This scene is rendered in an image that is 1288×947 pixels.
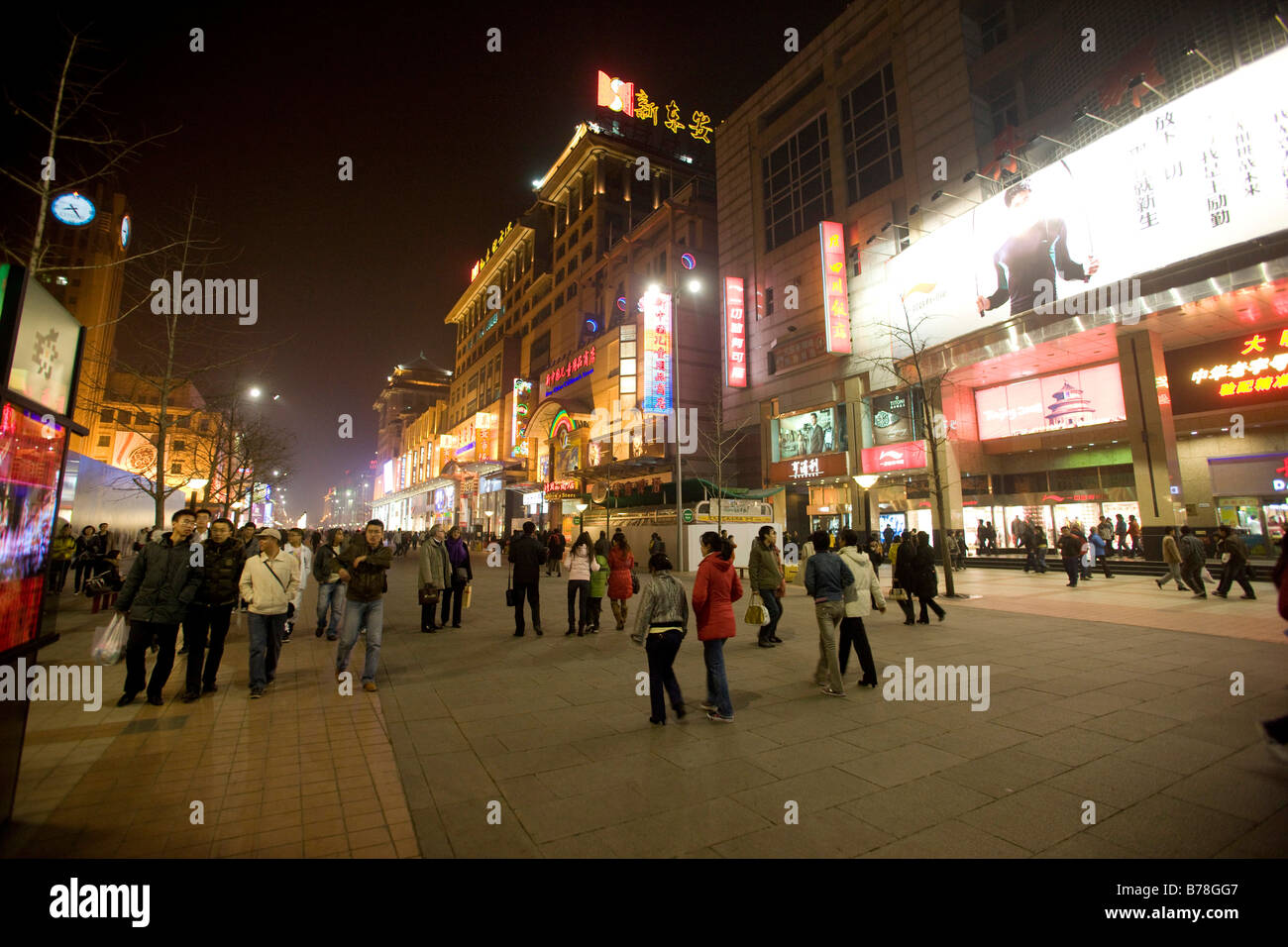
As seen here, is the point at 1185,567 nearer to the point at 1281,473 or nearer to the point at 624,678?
the point at 1281,473

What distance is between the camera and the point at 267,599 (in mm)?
6602

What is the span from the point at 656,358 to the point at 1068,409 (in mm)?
20546

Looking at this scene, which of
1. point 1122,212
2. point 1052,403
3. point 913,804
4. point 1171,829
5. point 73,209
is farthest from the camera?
point 1052,403

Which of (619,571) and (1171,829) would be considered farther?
(619,571)

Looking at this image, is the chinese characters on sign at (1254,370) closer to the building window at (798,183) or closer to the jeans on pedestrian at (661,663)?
the building window at (798,183)

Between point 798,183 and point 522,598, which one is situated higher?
point 798,183

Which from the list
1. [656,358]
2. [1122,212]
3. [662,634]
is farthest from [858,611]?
[656,358]

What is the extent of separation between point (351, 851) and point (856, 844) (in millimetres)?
2820

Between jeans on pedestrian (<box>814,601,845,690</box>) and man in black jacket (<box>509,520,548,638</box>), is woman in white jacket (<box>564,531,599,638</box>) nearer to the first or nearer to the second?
man in black jacket (<box>509,520,548,638</box>)

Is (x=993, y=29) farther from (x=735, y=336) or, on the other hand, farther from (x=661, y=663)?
(x=661, y=663)

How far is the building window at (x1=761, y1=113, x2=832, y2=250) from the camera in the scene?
31.5 m

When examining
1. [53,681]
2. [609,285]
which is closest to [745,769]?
[53,681]

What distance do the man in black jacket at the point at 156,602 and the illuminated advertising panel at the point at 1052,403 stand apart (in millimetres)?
27861
